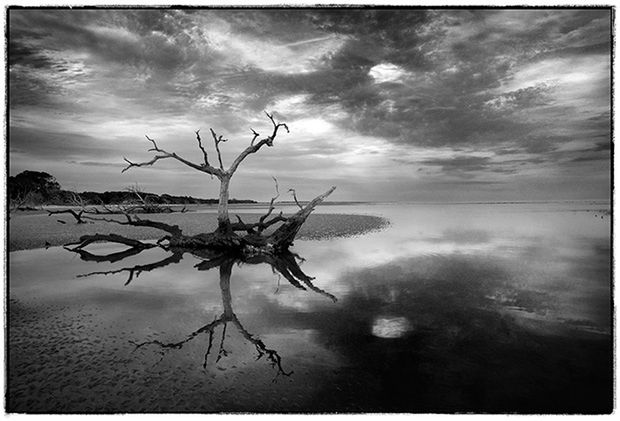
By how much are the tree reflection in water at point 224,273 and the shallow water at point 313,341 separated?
53 millimetres

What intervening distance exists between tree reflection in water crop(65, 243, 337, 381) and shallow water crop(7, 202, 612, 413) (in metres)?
0.05

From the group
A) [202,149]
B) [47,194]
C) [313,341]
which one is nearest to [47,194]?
[47,194]

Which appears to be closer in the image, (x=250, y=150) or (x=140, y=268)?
(x=140, y=268)

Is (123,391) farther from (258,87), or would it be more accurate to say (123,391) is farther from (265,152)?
(265,152)

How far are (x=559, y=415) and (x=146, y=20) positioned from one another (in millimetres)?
8581

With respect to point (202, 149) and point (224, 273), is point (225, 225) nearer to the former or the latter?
point (202, 149)

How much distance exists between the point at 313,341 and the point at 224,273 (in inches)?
216

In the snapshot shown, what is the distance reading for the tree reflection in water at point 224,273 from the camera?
217 inches

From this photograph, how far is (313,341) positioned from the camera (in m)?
5.82

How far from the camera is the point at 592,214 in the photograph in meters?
27.6

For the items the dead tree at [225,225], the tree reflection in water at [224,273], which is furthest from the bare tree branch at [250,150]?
the tree reflection in water at [224,273]

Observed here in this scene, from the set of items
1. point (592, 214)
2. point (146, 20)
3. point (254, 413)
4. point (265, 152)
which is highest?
point (146, 20)

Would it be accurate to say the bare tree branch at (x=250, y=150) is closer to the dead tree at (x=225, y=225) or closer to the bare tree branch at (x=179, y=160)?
the dead tree at (x=225, y=225)

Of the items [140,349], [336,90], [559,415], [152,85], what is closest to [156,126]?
[152,85]
